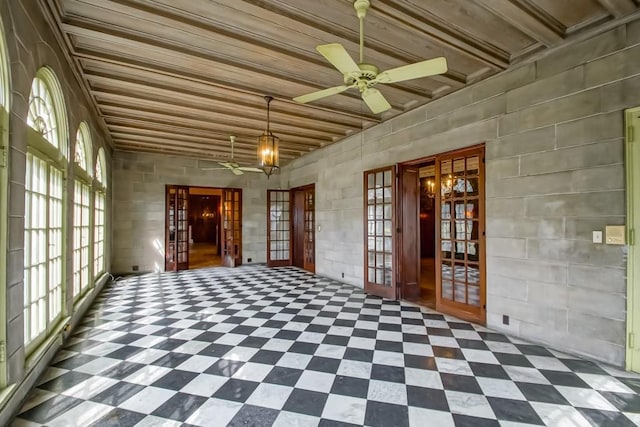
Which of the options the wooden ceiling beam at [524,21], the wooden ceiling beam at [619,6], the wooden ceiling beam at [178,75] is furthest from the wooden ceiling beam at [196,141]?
the wooden ceiling beam at [619,6]

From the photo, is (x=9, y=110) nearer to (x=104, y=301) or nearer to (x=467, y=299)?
(x=104, y=301)

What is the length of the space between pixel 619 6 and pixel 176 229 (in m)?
8.61

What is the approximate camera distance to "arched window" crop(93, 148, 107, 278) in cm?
561

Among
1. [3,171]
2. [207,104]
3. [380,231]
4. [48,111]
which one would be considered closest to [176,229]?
[207,104]

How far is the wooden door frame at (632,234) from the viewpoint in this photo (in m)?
2.63

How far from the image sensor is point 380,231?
17.7ft

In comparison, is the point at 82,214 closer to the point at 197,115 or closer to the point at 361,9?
the point at 197,115

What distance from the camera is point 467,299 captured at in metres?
4.06

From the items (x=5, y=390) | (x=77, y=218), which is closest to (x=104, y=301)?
(x=77, y=218)

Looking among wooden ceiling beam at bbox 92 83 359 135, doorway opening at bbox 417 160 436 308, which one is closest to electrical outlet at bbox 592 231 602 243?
wooden ceiling beam at bbox 92 83 359 135

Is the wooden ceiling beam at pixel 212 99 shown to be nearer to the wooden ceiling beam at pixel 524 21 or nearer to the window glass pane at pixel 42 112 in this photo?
the window glass pane at pixel 42 112

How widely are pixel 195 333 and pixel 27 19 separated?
325 centimetres

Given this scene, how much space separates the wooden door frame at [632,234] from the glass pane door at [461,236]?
4.36 ft

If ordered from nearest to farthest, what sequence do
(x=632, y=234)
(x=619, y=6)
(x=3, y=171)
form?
(x=3, y=171) < (x=619, y=6) < (x=632, y=234)
